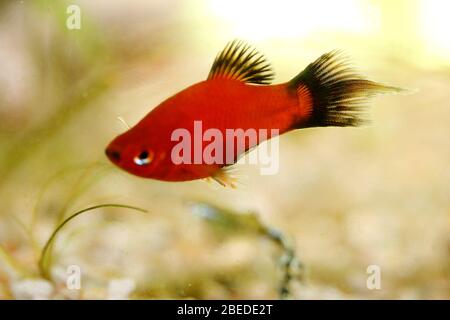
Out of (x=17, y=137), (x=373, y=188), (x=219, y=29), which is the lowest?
(x=373, y=188)

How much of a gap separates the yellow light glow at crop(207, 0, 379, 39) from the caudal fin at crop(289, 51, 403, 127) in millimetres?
62

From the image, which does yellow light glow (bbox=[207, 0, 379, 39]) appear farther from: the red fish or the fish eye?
the fish eye

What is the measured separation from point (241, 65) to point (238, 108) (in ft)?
0.28

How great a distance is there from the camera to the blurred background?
1096 millimetres

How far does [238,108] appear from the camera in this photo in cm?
107

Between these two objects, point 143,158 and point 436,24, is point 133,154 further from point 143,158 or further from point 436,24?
point 436,24

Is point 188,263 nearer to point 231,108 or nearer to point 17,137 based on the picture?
point 231,108

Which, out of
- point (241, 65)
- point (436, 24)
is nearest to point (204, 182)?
point (241, 65)

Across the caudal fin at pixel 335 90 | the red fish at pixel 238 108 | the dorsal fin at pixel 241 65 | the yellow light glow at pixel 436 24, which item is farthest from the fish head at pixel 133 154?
the yellow light glow at pixel 436 24

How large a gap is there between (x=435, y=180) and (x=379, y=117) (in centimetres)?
17

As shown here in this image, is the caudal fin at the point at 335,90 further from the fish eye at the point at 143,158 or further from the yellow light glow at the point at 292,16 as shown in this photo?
the fish eye at the point at 143,158

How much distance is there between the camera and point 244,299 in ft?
3.70

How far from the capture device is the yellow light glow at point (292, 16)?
1.09m
